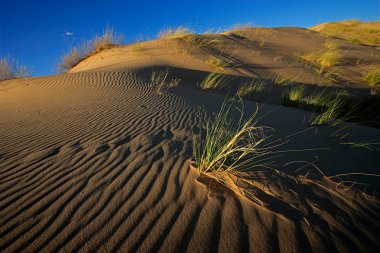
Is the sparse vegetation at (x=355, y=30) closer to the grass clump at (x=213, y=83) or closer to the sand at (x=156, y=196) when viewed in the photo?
the grass clump at (x=213, y=83)

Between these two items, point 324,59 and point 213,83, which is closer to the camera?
point 213,83

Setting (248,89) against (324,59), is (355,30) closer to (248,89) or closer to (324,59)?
(324,59)

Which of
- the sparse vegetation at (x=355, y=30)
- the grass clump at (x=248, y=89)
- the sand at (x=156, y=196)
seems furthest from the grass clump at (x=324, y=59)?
the sparse vegetation at (x=355, y=30)

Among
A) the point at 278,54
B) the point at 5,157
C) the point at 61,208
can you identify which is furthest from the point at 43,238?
the point at 278,54

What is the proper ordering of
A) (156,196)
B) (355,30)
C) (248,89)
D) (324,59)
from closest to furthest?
(156,196) < (248,89) < (324,59) < (355,30)

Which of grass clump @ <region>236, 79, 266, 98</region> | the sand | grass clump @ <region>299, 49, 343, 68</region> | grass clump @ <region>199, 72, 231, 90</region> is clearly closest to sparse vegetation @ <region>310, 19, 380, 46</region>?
grass clump @ <region>299, 49, 343, 68</region>

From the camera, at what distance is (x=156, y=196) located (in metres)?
1.85

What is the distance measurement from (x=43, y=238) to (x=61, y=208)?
258 millimetres

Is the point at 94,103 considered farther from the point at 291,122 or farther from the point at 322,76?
the point at 322,76

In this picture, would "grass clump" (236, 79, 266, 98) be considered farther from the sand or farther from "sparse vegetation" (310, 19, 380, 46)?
"sparse vegetation" (310, 19, 380, 46)

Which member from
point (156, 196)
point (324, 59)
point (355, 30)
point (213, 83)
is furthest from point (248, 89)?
point (355, 30)

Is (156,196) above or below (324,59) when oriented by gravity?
below

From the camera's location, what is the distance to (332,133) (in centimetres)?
365

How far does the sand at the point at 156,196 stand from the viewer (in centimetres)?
148
